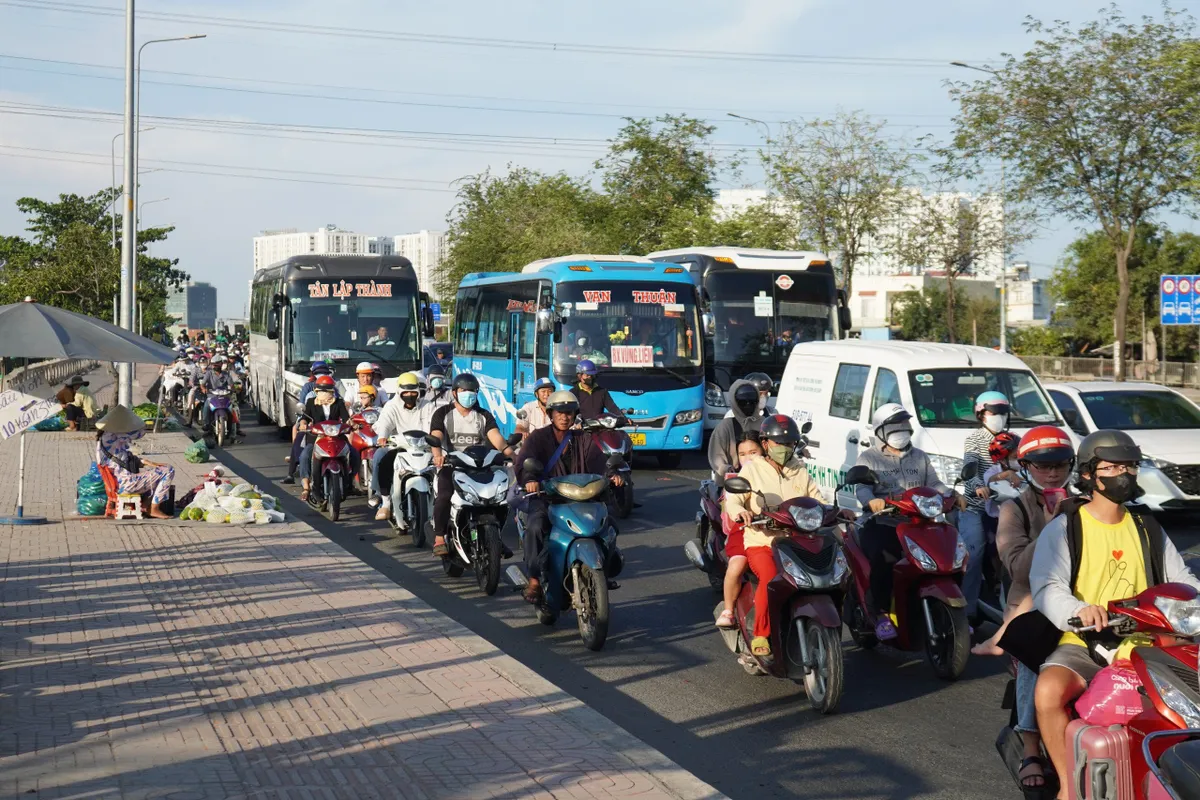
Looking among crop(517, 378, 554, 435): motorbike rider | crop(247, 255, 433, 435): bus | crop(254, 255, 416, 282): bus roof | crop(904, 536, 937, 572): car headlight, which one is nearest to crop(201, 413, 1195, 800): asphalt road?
crop(904, 536, 937, 572): car headlight

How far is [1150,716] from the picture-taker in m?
4.26

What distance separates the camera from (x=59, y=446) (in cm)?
2408

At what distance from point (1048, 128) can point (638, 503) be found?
18.3 m

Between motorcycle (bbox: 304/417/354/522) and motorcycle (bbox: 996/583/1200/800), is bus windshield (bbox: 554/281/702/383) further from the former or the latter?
motorcycle (bbox: 996/583/1200/800)

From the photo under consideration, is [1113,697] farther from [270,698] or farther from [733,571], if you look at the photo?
[270,698]

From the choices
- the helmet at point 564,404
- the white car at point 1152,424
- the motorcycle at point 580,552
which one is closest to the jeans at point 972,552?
the motorcycle at point 580,552

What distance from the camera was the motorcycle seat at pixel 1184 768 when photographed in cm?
374

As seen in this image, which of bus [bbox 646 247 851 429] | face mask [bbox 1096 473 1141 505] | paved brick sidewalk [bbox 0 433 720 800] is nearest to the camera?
face mask [bbox 1096 473 1141 505]

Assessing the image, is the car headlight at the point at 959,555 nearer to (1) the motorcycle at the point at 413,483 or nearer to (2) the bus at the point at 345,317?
(1) the motorcycle at the point at 413,483

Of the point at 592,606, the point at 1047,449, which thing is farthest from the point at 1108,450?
the point at 592,606

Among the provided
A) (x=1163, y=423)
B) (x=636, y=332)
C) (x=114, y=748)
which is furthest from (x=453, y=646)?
(x=636, y=332)

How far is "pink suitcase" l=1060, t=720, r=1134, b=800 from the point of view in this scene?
14.0 ft

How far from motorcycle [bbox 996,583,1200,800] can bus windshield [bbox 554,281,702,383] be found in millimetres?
16269

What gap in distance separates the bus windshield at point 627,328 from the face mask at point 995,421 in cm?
1052
